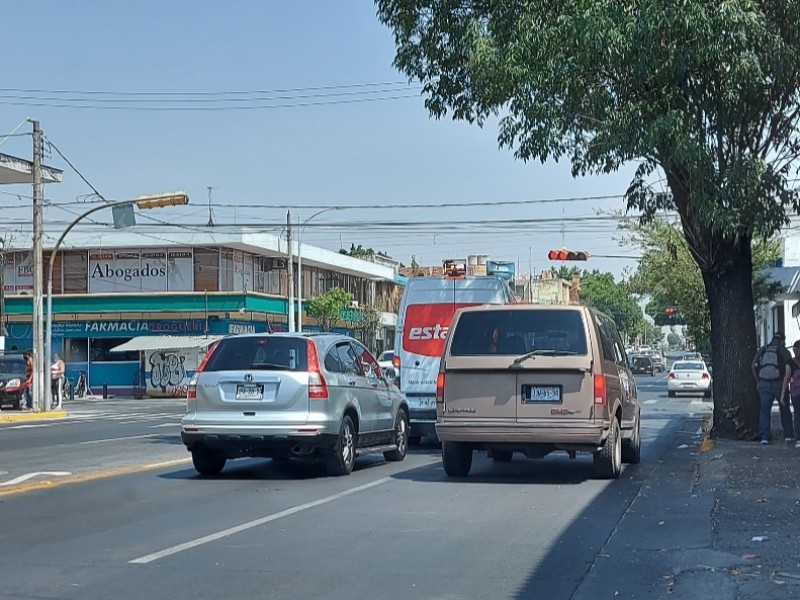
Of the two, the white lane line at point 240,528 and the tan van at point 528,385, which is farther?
the tan van at point 528,385

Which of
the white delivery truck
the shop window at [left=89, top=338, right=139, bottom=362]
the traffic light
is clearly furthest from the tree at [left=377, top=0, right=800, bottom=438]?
the shop window at [left=89, top=338, right=139, bottom=362]

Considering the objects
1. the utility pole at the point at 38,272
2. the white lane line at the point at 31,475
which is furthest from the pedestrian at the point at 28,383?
the white lane line at the point at 31,475

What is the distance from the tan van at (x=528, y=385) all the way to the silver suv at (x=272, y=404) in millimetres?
1360

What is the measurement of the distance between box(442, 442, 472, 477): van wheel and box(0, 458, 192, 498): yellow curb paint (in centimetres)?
415

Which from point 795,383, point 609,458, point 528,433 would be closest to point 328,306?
point 795,383

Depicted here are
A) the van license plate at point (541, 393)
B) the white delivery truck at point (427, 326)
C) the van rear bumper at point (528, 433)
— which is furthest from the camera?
the white delivery truck at point (427, 326)

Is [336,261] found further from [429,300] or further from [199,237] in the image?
[429,300]

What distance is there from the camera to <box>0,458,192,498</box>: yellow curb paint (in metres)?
13.5

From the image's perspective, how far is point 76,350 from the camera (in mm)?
57312

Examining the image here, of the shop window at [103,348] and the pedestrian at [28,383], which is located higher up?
the shop window at [103,348]

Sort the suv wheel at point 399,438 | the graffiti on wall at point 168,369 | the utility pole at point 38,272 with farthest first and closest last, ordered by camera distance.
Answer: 1. the graffiti on wall at point 168,369
2. the utility pole at point 38,272
3. the suv wheel at point 399,438

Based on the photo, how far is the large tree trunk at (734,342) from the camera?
1909cm

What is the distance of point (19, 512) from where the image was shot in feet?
38.1

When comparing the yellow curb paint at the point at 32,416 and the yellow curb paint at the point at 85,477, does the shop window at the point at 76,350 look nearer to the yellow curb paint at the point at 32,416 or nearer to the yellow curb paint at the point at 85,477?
the yellow curb paint at the point at 32,416
